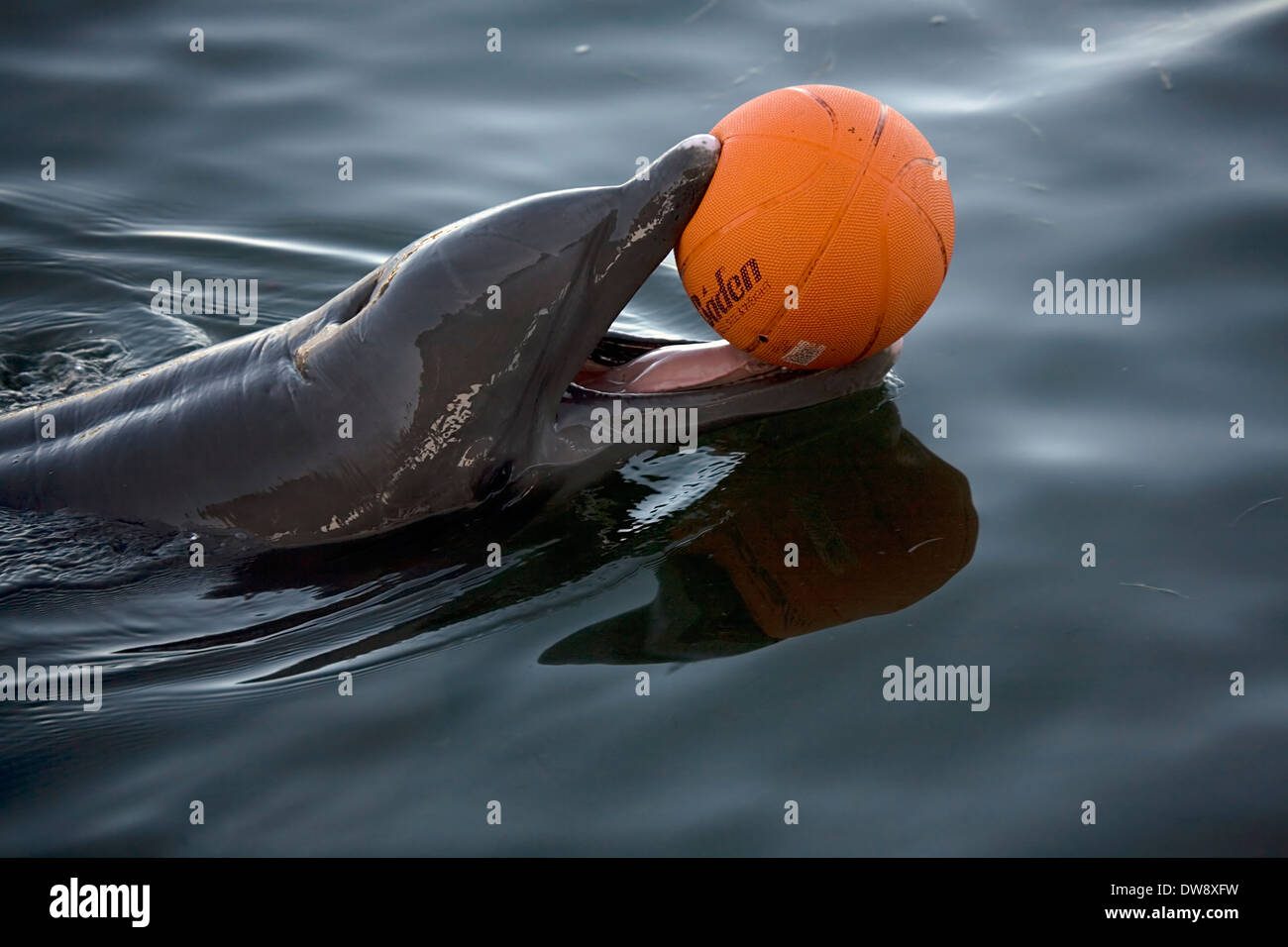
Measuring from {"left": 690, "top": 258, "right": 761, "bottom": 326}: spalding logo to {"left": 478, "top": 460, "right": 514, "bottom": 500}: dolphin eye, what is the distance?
42.2 inches

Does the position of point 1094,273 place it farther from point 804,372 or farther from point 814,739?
point 814,739

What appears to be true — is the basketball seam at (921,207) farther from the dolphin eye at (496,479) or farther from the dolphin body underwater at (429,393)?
the dolphin eye at (496,479)

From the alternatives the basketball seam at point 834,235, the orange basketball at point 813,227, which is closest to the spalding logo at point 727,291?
the orange basketball at point 813,227

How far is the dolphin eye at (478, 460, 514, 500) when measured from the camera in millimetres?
5634

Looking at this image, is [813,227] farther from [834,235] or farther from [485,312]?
[485,312]

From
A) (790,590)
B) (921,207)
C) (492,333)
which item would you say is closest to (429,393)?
(492,333)

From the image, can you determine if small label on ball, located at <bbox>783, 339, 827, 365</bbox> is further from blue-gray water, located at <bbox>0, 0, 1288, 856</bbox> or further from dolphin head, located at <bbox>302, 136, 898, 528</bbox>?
blue-gray water, located at <bbox>0, 0, 1288, 856</bbox>

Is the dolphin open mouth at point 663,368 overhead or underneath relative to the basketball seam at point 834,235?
underneath

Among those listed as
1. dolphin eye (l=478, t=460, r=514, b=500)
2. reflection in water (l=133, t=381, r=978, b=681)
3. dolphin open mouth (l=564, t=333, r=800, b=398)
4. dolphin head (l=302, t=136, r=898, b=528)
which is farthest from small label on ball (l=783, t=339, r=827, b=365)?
dolphin eye (l=478, t=460, r=514, b=500)

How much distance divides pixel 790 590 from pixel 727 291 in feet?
4.06

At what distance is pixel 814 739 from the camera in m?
4.61

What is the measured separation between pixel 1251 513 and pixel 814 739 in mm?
2419

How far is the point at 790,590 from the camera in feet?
17.5

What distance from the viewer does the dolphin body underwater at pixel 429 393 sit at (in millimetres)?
5340
